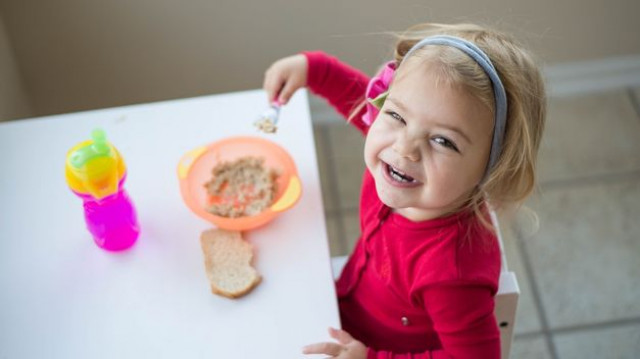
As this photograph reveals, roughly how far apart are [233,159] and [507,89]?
1.39 feet

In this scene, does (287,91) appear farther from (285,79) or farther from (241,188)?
(241,188)

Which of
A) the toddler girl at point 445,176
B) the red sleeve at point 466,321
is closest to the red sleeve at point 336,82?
the toddler girl at point 445,176

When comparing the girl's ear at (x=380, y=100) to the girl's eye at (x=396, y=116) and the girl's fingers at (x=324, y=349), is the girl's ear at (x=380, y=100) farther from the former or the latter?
the girl's fingers at (x=324, y=349)

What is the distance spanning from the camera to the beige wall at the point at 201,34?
5.41 ft

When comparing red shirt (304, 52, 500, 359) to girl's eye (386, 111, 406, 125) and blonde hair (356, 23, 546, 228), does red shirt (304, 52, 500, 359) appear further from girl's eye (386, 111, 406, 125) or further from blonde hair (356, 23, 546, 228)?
girl's eye (386, 111, 406, 125)

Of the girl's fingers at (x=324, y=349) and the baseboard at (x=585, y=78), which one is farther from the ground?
the baseboard at (x=585, y=78)

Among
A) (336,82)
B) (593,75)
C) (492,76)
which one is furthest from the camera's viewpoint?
(593,75)

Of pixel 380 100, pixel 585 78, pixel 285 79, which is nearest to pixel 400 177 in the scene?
pixel 380 100

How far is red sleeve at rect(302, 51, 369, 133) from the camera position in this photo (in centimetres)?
114

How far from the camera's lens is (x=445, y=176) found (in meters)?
0.86

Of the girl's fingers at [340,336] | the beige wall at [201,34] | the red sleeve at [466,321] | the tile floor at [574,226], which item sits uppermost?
the beige wall at [201,34]

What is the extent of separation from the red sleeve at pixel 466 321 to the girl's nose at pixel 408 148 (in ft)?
0.59

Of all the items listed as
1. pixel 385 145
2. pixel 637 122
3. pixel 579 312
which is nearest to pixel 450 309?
pixel 385 145

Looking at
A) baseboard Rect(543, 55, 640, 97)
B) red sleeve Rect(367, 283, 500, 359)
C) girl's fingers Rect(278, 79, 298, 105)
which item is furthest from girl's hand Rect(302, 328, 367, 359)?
baseboard Rect(543, 55, 640, 97)
